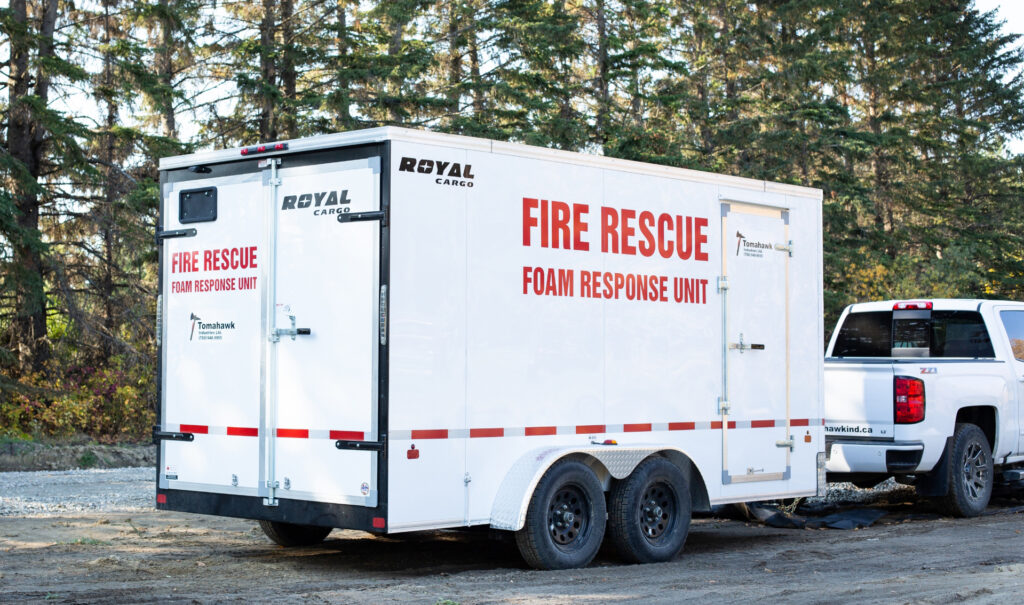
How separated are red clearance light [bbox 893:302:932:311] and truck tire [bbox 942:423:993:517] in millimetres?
1427

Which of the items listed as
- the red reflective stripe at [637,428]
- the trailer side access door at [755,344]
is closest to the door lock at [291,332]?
the red reflective stripe at [637,428]

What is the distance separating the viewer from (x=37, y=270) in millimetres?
20625

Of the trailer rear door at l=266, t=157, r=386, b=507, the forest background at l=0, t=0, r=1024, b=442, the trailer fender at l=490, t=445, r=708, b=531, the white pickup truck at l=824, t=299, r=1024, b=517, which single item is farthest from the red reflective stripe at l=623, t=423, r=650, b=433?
the forest background at l=0, t=0, r=1024, b=442

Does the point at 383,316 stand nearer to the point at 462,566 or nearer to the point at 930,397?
the point at 462,566

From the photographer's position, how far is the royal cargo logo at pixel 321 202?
25.8 ft

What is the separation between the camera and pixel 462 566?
28.6 feet

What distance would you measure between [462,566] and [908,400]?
5.13 m

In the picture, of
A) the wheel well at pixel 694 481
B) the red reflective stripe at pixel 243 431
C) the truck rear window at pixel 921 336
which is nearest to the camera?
the red reflective stripe at pixel 243 431

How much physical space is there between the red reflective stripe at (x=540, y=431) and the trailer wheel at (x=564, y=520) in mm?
259

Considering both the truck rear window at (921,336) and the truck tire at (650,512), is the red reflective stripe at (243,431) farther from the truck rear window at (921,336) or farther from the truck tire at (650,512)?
the truck rear window at (921,336)

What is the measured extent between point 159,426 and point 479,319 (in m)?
2.77

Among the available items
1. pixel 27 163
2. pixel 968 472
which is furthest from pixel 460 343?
pixel 27 163

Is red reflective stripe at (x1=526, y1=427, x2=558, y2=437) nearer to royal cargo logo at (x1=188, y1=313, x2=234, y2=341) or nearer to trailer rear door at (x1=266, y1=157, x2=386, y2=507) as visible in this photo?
trailer rear door at (x1=266, y1=157, x2=386, y2=507)

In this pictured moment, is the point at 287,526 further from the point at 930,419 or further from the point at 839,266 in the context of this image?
the point at 839,266
